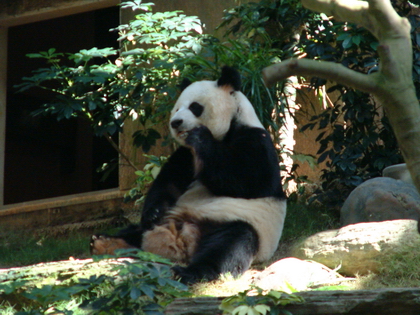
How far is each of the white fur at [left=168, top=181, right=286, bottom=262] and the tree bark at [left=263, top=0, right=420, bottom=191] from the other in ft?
8.50

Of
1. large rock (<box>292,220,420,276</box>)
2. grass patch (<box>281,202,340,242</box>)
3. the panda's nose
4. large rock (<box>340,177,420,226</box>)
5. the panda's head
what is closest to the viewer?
large rock (<box>292,220,420,276</box>)

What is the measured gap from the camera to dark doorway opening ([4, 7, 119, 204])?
11469mm

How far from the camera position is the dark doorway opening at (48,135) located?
1147cm

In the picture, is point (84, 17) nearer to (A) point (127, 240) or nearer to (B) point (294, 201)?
(B) point (294, 201)

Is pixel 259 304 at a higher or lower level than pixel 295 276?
higher

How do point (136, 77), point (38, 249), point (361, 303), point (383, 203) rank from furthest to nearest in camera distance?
1. point (38, 249)
2. point (136, 77)
3. point (383, 203)
4. point (361, 303)

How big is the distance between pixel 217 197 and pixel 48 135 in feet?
30.1

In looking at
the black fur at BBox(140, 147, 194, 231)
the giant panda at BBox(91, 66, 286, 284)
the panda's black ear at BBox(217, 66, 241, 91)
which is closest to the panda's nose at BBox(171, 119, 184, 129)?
the giant panda at BBox(91, 66, 286, 284)

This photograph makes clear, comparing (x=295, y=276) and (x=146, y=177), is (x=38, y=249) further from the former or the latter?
(x=295, y=276)

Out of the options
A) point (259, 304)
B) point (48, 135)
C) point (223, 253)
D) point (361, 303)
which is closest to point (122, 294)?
point (259, 304)

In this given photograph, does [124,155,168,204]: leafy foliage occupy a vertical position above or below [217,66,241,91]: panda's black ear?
below

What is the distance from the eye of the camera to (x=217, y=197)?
436 cm

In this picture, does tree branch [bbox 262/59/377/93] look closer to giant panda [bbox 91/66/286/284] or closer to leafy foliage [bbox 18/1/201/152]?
giant panda [bbox 91/66/286/284]

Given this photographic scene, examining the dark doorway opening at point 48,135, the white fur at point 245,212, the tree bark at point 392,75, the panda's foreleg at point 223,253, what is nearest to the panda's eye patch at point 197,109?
the white fur at point 245,212
